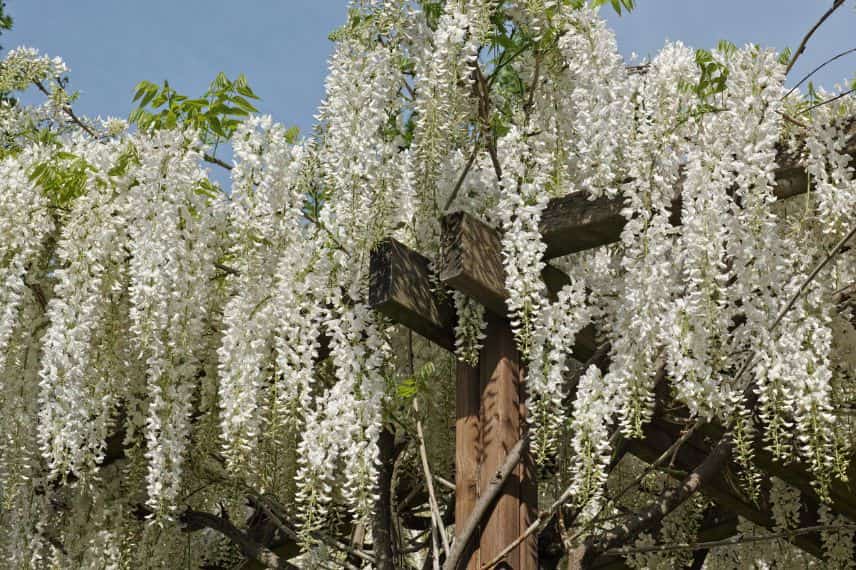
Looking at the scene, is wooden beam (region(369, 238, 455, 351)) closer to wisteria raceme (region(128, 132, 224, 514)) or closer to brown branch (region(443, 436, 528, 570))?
brown branch (region(443, 436, 528, 570))

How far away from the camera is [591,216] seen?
10.9 ft

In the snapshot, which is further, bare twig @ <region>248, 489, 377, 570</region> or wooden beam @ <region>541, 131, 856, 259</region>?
bare twig @ <region>248, 489, 377, 570</region>

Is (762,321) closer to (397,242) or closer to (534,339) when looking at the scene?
(534,339)

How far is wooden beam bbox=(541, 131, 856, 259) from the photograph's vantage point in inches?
128

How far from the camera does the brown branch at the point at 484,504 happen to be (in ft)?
11.1

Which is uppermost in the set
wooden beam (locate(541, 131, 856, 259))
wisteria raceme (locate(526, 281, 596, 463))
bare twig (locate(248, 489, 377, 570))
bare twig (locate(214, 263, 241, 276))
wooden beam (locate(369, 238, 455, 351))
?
bare twig (locate(214, 263, 241, 276))

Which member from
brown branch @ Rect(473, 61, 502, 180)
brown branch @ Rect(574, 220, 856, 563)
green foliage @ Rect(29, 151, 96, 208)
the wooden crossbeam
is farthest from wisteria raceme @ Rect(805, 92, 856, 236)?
green foliage @ Rect(29, 151, 96, 208)

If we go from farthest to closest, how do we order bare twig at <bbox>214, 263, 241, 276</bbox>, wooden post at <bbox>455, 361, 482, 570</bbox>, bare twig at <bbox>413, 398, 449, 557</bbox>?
bare twig at <bbox>214, 263, 241, 276</bbox> < bare twig at <bbox>413, 398, 449, 557</bbox> < wooden post at <bbox>455, 361, 482, 570</bbox>

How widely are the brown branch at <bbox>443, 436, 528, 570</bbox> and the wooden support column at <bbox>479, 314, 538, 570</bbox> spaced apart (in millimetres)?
29

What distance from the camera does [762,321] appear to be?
3137 millimetres

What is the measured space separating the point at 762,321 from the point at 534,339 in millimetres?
662

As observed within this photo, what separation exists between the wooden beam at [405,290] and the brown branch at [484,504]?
48cm

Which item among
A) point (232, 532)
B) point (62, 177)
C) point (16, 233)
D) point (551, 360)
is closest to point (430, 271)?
point (551, 360)

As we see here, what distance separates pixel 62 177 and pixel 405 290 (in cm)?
151
